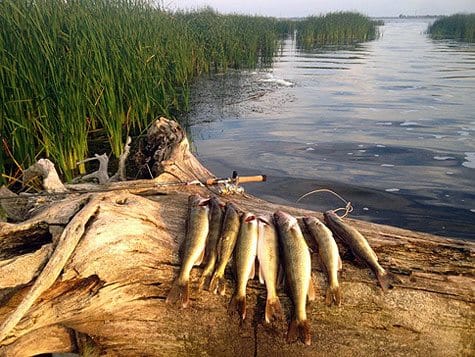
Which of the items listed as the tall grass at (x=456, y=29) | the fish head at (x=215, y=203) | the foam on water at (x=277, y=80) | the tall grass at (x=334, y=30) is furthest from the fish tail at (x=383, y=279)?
the tall grass at (x=456, y=29)

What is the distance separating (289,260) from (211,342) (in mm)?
877

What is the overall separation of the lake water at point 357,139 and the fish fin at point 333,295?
3.70 meters

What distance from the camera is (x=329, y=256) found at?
2980 millimetres

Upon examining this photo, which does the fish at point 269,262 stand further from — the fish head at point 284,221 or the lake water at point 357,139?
the lake water at point 357,139

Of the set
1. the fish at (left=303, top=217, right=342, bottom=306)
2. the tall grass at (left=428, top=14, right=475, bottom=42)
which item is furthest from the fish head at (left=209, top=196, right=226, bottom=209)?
the tall grass at (left=428, top=14, right=475, bottom=42)

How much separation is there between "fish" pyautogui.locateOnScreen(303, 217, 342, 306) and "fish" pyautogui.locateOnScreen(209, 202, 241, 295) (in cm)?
60

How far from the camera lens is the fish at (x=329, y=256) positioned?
290cm

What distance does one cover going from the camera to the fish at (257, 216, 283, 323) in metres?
2.83

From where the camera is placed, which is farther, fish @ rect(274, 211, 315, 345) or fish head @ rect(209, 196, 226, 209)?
fish head @ rect(209, 196, 226, 209)

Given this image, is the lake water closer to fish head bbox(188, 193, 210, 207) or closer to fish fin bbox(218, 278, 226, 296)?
fish head bbox(188, 193, 210, 207)

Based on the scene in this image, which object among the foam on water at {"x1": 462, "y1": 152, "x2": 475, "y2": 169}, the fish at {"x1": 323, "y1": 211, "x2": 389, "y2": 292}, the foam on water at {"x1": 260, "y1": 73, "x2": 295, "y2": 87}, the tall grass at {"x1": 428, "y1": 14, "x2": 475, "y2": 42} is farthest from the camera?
the tall grass at {"x1": 428, "y1": 14, "x2": 475, "y2": 42}

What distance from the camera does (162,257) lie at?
3119 mm

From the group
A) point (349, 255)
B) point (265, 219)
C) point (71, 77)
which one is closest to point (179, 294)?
point (265, 219)

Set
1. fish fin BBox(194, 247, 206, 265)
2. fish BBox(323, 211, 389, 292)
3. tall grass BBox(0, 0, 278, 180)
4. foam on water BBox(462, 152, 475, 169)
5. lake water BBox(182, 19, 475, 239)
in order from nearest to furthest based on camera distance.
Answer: fish BBox(323, 211, 389, 292)
fish fin BBox(194, 247, 206, 265)
tall grass BBox(0, 0, 278, 180)
lake water BBox(182, 19, 475, 239)
foam on water BBox(462, 152, 475, 169)
